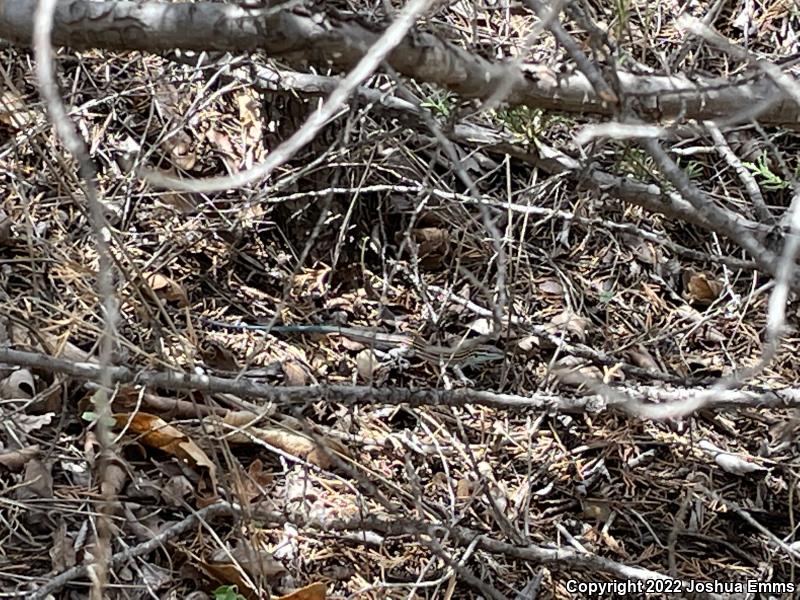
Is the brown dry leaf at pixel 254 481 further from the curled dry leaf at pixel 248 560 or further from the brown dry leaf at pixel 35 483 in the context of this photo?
the brown dry leaf at pixel 35 483

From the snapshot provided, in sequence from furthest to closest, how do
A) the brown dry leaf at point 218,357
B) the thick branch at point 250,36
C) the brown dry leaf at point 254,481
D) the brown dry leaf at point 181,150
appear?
the brown dry leaf at point 181,150, the brown dry leaf at point 218,357, the brown dry leaf at point 254,481, the thick branch at point 250,36

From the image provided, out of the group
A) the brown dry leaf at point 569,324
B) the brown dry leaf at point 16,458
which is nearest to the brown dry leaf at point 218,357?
the brown dry leaf at point 16,458

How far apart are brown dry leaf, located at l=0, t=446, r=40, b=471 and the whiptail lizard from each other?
553mm

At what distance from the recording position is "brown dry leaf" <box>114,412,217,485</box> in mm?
1895

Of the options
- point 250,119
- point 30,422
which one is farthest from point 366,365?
point 250,119

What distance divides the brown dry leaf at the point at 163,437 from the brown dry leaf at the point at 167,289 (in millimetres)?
426

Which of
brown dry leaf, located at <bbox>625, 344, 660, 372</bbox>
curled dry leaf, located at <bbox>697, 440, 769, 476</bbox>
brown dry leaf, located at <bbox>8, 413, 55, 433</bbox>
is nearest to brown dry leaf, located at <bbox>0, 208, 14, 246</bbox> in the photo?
brown dry leaf, located at <bbox>8, 413, 55, 433</bbox>

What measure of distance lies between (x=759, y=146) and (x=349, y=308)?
1.33 metres

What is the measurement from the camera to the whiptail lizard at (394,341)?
2.22 meters

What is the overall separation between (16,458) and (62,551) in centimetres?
24

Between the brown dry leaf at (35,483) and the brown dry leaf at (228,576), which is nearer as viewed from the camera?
the brown dry leaf at (228,576)

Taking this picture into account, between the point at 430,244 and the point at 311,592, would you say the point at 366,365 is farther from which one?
the point at 311,592

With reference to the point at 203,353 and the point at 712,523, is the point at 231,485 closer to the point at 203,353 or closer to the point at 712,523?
the point at 203,353

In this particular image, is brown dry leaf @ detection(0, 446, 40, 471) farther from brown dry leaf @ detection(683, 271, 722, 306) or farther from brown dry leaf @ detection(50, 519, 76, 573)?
brown dry leaf @ detection(683, 271, 722, 306)
